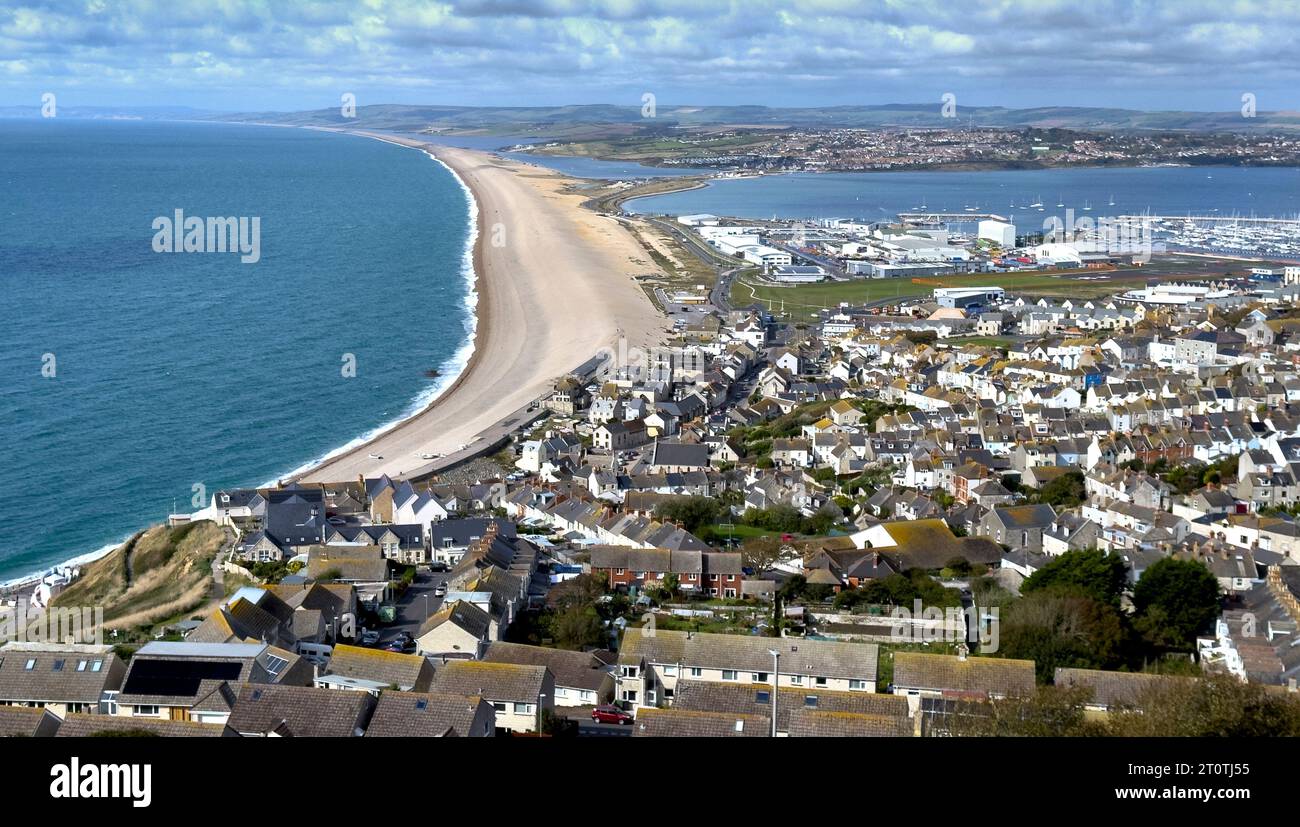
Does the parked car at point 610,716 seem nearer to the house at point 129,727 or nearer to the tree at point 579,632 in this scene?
the tree at point 579,632

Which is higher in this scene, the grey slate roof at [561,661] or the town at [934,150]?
the town at [934,150]

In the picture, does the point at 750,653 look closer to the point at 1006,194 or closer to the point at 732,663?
the point at 732,663

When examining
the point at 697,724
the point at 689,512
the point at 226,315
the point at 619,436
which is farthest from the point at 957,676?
the point at 226,315

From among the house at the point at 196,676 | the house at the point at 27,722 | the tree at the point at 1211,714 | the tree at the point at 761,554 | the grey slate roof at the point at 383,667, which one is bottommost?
the tree at the point at 761,554

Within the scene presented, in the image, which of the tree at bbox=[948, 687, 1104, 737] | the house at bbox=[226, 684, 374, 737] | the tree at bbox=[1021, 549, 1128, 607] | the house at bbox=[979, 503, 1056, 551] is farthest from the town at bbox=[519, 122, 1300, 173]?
the tree at bbox=[948, 687, 1104, 737]

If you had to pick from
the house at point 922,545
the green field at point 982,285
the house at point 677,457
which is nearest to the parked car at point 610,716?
the house at point 922,545
